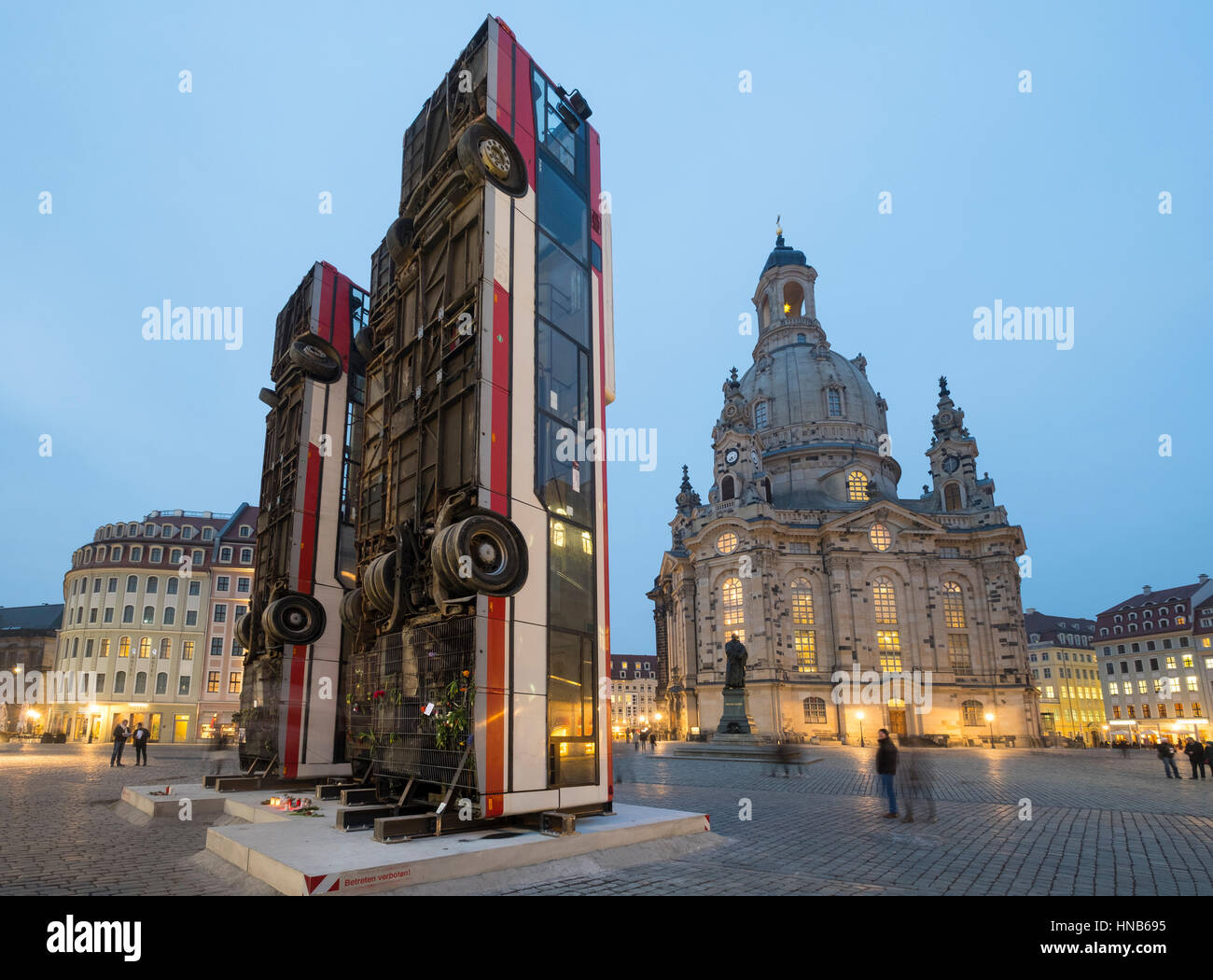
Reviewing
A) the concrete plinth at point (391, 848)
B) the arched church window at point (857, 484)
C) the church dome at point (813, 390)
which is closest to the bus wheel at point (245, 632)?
the concrete plinth at point (391, 848)

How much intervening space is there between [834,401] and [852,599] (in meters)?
23.2

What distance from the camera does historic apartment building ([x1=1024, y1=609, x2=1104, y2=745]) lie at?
4190 inches

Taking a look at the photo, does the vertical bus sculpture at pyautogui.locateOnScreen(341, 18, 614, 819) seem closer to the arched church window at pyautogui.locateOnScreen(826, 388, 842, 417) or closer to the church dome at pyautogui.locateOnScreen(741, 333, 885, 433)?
the church dome at pyautogui.locateOnScreen(741, 333, 885, 433)

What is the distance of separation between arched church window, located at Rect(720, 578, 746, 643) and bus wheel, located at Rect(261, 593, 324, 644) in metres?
45.3

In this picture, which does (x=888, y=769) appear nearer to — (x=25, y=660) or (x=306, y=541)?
(x=306, y=541)

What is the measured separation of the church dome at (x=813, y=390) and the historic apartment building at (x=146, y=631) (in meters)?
53.6

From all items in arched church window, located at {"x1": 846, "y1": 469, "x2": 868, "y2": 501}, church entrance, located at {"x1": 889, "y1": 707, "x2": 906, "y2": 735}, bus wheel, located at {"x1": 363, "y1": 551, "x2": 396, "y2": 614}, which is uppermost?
arched church window, located at {"x1": 846, "y1": 469, "x2": 868, "y2": 501}

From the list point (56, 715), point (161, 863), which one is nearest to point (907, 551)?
point (161, 863)

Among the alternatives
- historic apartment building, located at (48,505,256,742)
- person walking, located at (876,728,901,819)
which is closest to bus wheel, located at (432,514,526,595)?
person walking, located at (876,728,901,819)

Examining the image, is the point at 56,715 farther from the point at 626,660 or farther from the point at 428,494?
the point at 626,660

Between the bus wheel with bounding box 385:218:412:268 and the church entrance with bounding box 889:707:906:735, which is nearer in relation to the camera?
the bus wheel with bounding box 385:218:412:268

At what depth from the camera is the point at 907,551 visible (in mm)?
63188

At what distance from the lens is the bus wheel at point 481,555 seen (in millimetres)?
10406
